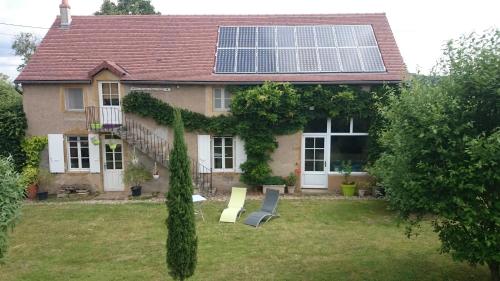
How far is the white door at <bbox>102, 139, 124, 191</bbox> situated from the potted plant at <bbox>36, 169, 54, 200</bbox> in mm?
2273

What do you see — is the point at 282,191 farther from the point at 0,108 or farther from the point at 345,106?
the point at 0,108

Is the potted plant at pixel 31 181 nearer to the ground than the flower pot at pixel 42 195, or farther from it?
farther from it

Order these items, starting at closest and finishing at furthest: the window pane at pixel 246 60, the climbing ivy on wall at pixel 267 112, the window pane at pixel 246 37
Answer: the climbing ivy on wall at pixel 267 112
the window pane at pixel 246 60
the window pane at pixel 246 37

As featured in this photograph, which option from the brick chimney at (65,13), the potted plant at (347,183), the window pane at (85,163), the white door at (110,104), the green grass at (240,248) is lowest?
the green grass at (240,248)

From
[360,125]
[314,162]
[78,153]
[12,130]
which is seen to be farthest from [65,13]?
[360,125]

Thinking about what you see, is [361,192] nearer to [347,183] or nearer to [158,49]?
[347,183]

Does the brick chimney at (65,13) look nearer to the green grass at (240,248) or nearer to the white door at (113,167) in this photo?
the white door at (113,167)

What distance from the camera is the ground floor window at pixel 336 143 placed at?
622 inches

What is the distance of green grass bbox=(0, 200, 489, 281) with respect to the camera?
859cm

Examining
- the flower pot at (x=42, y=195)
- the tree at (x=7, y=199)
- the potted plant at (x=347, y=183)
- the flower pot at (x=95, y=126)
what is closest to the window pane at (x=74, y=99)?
the flower pot at (x=95, y=126)

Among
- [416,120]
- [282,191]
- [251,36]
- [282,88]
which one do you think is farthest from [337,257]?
[251,36]

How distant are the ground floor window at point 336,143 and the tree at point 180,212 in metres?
10.2

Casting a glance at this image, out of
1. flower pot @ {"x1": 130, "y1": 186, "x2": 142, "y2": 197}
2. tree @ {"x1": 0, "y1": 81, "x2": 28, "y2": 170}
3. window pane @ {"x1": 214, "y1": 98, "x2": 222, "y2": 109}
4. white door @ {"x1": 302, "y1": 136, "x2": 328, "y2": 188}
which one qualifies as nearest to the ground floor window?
white door @ {"x1": 302, "y1": 136, "x2": 328, "y2": 188}

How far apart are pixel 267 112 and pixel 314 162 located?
10.0 ft
